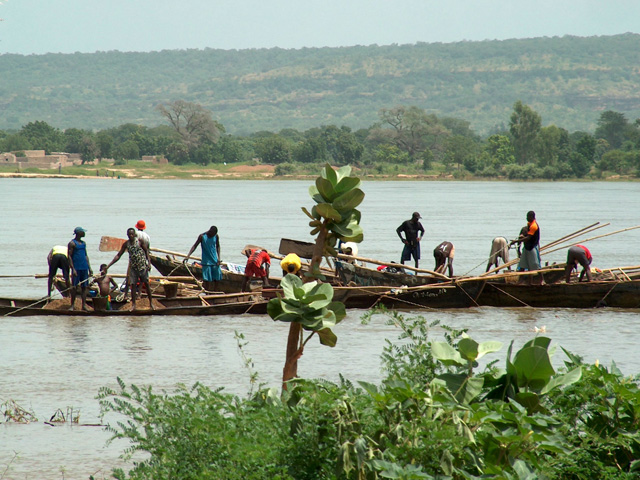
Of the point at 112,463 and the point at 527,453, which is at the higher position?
the point at 527,453

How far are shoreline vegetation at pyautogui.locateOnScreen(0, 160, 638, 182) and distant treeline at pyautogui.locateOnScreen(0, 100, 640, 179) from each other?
2.69ft

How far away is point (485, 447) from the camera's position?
4535 millimetres

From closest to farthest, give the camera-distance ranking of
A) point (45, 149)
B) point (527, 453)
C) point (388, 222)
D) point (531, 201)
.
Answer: point (527, 453) < point (388, 222) < point (531, 201) < point (45, 149)

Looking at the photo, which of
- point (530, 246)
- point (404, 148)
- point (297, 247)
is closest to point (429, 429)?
point (530, 246)

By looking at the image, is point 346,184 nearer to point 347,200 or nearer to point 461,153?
point 347,200

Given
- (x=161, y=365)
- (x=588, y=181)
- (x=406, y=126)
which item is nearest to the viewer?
(x=161, y=365)

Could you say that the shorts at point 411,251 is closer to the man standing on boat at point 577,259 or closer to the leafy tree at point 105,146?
the man standing on boat at point 577,259

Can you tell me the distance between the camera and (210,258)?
56.3 ft

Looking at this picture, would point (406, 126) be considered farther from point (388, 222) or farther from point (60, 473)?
point (60, 473)

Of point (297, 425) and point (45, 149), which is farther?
point (45, 149)

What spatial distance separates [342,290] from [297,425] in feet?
41.0

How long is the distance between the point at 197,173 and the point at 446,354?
123 metres

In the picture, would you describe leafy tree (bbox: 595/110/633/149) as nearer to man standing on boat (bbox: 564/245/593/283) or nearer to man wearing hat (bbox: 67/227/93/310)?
man standing on boat (bbox: 564/245/593/283)

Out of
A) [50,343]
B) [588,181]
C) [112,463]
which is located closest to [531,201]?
[588,181]
